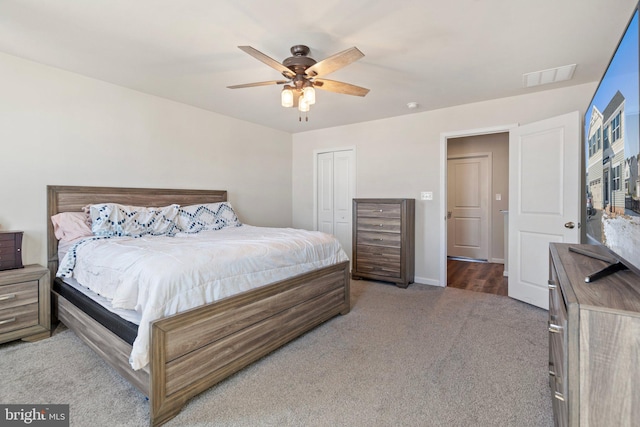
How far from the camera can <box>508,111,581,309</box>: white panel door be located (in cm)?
288

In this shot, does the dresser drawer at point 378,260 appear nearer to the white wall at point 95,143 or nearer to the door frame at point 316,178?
the door frame at point 316,178

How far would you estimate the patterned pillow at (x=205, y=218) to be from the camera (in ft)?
10.7

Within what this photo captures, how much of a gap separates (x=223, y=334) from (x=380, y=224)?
266cm

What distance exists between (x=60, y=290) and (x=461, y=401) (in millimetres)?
3087

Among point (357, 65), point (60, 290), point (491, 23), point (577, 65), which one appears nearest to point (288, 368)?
point (60, 290)

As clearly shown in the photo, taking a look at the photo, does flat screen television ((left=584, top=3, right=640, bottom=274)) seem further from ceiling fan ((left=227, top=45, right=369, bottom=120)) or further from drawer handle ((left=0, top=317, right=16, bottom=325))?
drawer handle ((left=0, top=317, right=16, bottom=325))

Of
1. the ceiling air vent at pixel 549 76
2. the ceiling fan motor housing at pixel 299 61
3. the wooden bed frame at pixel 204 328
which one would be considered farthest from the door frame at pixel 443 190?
the ceiling fan motor housing at pixel 299 61

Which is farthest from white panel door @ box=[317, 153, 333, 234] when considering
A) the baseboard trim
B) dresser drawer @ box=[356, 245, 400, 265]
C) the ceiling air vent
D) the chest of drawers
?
the chest of drawers

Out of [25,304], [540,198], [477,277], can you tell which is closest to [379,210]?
[540,198]

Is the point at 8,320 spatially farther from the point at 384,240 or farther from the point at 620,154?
the point at 620,154

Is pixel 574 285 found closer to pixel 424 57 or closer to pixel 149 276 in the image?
pixel 149 276

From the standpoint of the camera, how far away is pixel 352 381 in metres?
1.93

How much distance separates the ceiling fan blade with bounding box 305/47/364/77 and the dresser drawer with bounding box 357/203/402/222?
2.17 m

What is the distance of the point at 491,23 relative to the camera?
2012 millimetres
